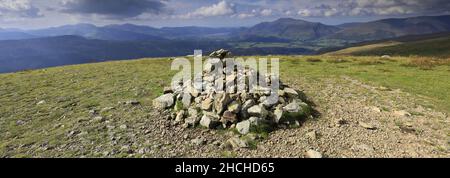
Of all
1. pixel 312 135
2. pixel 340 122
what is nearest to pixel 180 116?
pixel 312 135

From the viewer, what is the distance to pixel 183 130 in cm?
1576

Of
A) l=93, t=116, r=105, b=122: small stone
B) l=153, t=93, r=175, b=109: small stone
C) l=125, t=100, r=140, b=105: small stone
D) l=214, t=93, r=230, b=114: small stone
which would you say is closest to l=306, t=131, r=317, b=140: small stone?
l=214, t=93, r=230, b=114: small stone

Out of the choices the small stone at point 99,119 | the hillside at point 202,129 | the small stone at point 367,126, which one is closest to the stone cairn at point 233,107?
the hillside at point 202,129

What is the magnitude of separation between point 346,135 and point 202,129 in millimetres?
6796

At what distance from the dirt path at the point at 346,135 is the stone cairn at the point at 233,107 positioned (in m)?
0.66

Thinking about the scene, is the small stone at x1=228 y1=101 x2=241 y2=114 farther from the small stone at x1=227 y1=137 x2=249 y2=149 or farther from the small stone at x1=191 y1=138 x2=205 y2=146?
the small stone at x1=191 y1=138 x2=205 y2=146

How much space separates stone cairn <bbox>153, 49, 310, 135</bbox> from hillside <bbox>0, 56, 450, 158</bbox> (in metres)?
0.58

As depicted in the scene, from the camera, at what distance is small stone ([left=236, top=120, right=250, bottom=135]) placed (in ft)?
49.0

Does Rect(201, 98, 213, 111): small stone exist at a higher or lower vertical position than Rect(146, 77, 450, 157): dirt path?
higher

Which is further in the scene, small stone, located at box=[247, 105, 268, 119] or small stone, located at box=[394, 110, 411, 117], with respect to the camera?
small stone, located at box=[394, 110, 411, 117]

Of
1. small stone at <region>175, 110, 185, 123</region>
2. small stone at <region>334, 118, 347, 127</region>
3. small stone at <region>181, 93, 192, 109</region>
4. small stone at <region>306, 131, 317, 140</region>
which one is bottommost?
small stone at <region>306, 131, 317, 140</region>

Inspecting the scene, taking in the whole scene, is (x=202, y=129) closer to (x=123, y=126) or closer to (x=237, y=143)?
(x=237, y=143)

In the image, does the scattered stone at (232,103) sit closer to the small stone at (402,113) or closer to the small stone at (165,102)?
the small stone at (165,102)
